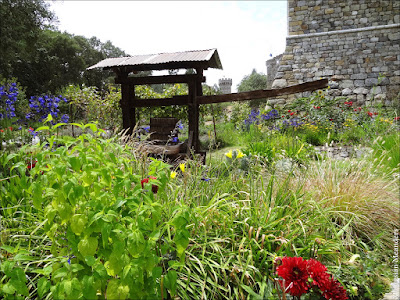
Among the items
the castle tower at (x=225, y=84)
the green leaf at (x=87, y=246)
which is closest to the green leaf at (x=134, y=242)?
the green leaf at (x=87, y=246)

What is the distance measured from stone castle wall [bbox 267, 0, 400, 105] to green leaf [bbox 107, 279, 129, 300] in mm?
9667

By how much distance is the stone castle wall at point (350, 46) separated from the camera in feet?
32.4

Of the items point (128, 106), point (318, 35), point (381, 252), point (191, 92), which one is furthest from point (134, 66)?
point (318, 35)

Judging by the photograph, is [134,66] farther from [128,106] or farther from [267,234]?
[267,234]

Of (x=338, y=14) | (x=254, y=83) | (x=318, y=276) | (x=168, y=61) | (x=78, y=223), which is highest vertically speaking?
(x=338, y=14)

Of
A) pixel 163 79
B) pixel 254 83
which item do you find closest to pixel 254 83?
pixel 254 83

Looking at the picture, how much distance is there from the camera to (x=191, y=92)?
15.1 ft

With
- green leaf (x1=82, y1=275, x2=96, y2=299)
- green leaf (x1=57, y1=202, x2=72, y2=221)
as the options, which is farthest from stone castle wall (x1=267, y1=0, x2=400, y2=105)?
green leaf (x1=82, y1=275, x2=96, y2=299)

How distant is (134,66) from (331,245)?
379 centimetres

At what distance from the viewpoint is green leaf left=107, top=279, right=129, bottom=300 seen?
48.5 inches

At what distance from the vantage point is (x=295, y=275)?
51.6 inches

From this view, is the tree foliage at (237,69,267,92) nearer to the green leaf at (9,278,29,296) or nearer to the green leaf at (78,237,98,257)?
the green leaf at (78,237,98,257)

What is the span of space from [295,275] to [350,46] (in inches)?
415

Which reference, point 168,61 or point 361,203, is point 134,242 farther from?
point 168,61
